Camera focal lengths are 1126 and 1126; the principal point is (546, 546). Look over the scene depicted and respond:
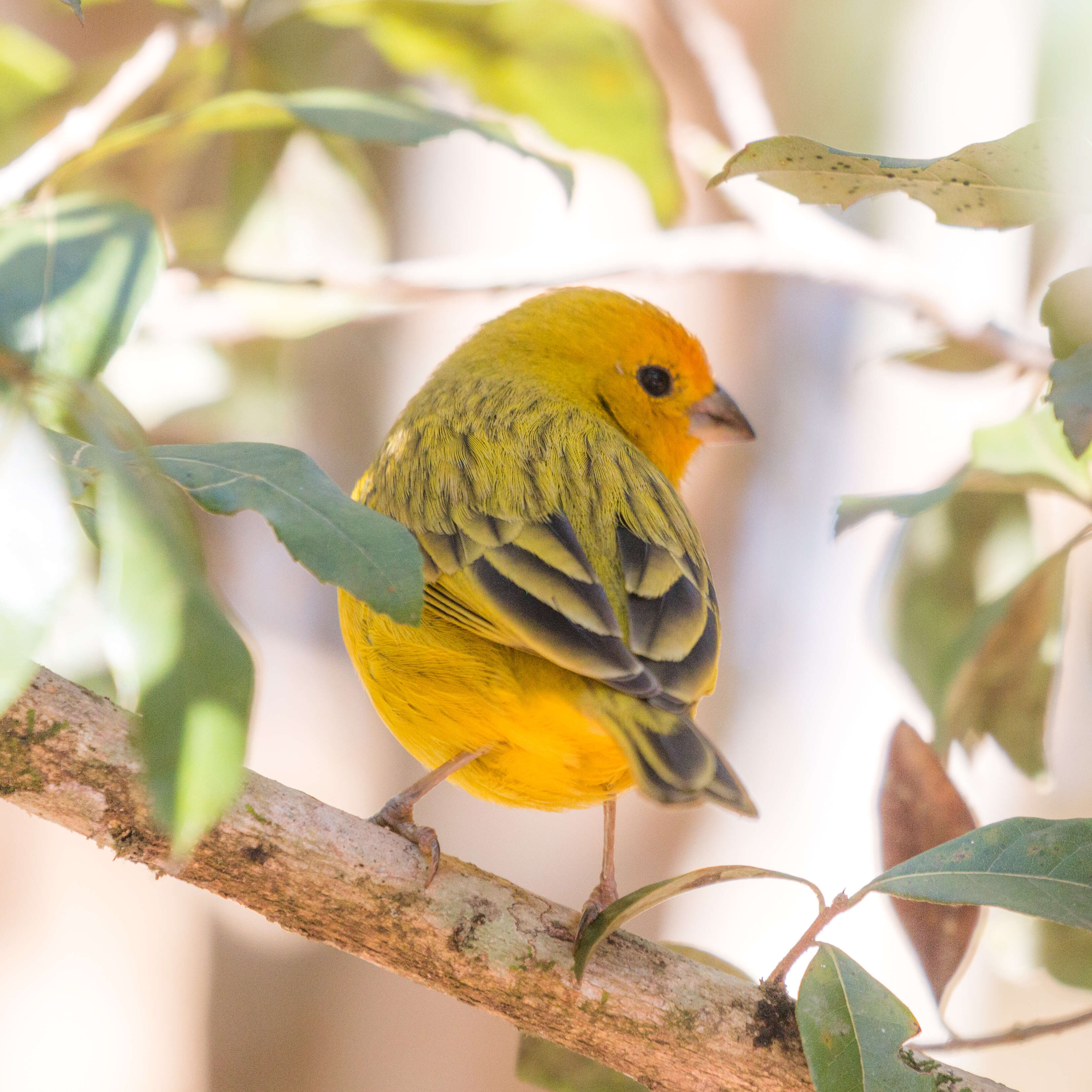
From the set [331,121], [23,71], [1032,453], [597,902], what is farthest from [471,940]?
[23,71]

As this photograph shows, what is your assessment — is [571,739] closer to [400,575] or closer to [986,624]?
[400,575]

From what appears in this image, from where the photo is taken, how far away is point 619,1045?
5.14ft

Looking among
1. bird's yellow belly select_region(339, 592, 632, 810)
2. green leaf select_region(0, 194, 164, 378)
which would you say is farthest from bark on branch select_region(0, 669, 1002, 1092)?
green leaf select_region(0, 194, 164, 378)

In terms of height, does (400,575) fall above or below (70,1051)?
above

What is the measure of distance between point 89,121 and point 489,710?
1.61m

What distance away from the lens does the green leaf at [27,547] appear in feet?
3.43

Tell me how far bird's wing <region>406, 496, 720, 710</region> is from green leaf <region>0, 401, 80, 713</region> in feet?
2.29

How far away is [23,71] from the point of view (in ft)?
8.64

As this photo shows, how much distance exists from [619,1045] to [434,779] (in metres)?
0.55

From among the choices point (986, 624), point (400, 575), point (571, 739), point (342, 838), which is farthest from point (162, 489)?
point (986, 624)

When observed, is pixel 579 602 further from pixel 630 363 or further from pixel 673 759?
pixel 630 363

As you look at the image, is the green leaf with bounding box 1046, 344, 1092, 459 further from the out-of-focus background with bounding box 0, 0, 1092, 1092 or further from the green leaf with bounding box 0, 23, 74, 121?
the green leaf with bounding box 0, 23, 74, 121

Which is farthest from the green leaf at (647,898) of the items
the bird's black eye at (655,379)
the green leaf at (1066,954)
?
the bird's black eye at (655,379)

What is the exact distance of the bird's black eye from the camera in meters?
2.90
